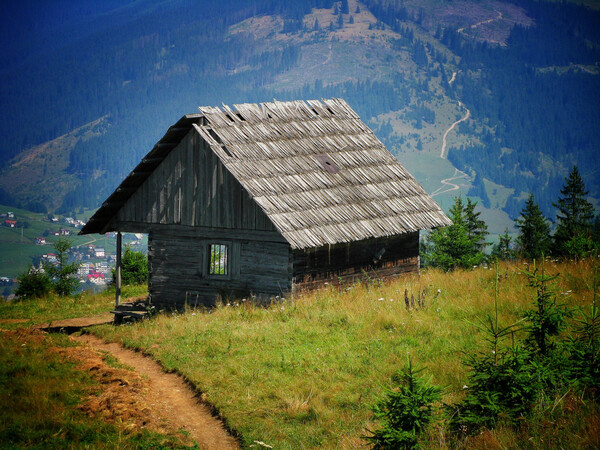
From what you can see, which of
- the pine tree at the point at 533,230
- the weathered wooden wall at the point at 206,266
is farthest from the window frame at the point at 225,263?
the pine tree at the point at 533,230

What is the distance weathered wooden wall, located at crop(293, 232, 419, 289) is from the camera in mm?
17469

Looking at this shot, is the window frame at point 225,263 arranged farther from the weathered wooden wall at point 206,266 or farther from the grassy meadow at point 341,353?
the grassy meadow at point 341,353

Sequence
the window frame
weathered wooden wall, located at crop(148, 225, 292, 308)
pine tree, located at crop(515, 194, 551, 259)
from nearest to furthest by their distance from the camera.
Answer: weathered wooden wall, located at crop(148, 225, 292, 308) → the window frame → pine tree, located at crop(515, 194, 551, 259)

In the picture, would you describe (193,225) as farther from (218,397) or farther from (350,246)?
(218,397)

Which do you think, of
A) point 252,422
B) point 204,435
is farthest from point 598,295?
point 204,435

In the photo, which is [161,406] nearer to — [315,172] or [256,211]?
[256,211]

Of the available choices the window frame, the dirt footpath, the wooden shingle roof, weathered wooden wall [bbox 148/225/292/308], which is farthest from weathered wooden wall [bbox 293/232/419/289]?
the dirt footpath

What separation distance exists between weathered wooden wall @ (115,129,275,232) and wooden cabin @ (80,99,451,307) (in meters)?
0.03

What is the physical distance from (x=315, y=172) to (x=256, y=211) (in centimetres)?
298

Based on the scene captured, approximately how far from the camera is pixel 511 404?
7.29 meters

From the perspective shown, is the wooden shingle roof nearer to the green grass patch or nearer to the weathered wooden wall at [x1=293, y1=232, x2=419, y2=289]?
the weathered wooden wall at [x1=293, y1=232, x2=419, y2=289]

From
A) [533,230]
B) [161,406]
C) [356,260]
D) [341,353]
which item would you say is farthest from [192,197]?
[533,230]

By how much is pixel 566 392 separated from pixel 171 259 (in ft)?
45.3

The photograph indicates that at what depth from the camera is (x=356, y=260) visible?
19.0 meters
